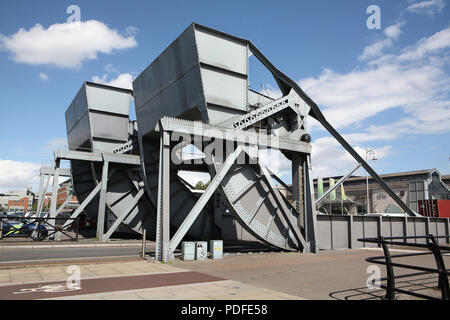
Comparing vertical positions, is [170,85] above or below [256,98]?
above

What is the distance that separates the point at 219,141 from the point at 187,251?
4.92m

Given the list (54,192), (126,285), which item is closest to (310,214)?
(126,285)

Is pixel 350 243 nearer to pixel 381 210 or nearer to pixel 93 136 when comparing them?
pixel 93 136

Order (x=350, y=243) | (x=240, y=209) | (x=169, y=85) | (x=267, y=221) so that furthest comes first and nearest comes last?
(x=350, y=243)
(x=169, y=85)
(x=267, y=221)
(x=240, y=209)

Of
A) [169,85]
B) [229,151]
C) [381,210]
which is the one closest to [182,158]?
[169,85]

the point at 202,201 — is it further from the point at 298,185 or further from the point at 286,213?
the point at 298,185

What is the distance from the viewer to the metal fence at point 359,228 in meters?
19.2

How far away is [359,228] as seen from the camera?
20.6 meters

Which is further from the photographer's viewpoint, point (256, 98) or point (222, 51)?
point (256, 98)

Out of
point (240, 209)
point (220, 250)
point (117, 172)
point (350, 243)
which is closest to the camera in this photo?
point (220, 250)

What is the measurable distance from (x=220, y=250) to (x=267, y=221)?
3.24 metres

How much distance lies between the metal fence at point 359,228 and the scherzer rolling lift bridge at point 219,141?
3061 mm

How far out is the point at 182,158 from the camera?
21.3 metres

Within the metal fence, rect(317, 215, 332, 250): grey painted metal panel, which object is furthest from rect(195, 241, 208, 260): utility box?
rect(317, 215, 332, 250): grey painted metal panel
